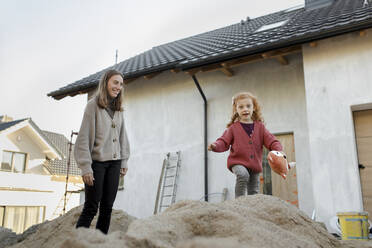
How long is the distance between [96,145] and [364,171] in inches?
172

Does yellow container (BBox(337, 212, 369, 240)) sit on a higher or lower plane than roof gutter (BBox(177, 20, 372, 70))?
lower

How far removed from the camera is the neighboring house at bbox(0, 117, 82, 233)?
17031mm

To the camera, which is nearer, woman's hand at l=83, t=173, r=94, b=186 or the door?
woman's hand at l=83, t=173, r=94, b=186

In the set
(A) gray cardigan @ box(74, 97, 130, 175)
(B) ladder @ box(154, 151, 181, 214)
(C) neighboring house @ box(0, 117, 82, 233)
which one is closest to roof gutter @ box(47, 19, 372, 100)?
(B) ladder @ box(154, 151, 181, 214)

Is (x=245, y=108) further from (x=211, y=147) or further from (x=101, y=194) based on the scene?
(x=101, y=194)

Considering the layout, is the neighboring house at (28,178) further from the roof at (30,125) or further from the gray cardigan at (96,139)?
the gray cardigan at (96,139)

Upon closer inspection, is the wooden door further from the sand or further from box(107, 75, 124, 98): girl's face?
box(107, 75, 124, 98): girl's face

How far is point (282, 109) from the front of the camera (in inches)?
261

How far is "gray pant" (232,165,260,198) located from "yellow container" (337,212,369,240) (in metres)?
1.11

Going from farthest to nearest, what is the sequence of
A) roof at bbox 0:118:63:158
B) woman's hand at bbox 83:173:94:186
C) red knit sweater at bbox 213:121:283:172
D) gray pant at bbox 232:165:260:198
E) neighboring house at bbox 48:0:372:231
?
roof at bbox 0:118:63:158 → neighboring house at bbox 48:0:372:231 → red knit sweater at bbox 213:121:283:172 → gray pant at bbox 232:165:260:198 → woman's hand at bbox 83:173:94:186

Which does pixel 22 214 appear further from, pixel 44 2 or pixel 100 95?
pixel 100 95

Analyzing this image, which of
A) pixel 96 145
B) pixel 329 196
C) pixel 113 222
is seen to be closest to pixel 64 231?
pixel 113 222

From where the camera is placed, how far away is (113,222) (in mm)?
3656

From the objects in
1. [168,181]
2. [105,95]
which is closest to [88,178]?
[105,95]
